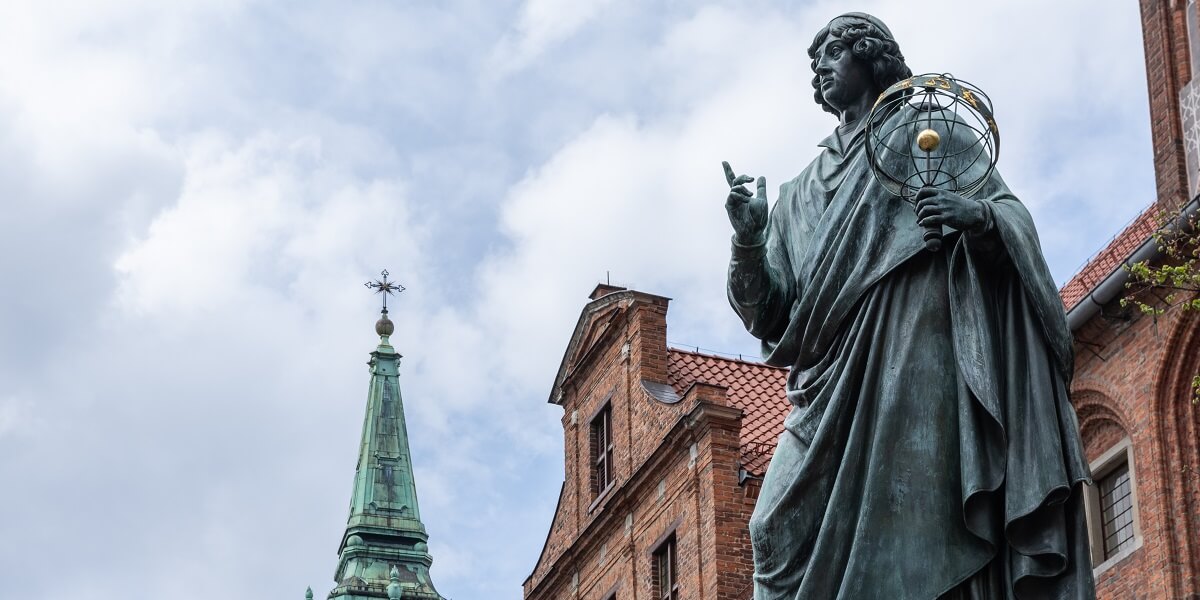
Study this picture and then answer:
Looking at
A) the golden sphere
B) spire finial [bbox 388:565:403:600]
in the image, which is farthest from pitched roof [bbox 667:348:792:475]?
the golden sphere

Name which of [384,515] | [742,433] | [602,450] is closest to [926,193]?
[742,433]

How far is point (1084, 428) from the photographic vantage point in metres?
28.4

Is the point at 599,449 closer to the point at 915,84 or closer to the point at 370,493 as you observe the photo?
the point at 370,493

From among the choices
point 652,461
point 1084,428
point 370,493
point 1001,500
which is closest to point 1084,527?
point 1001,500

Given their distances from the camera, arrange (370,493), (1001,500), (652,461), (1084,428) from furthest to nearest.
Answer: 1. (370,493)
2. (652,461)
3. (1084,428)
4. (1001,500)

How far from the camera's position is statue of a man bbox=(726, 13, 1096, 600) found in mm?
5961

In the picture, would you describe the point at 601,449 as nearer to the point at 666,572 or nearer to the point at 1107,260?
the point at 666,572

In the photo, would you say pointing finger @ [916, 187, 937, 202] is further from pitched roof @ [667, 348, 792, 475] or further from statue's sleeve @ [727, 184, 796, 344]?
pitched roof @ [667, 348, 792, 475]

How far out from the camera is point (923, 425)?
6.09 m

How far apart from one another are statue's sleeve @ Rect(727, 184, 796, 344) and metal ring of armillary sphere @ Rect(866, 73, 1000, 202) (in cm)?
46

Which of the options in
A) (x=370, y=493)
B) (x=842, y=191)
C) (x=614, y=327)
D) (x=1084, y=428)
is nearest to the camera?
(x=842, y=191)

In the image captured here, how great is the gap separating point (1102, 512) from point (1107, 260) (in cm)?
333

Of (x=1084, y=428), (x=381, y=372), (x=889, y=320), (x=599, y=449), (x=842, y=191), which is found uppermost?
(x=381, y=372)

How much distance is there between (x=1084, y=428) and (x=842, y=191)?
22.5 meters
